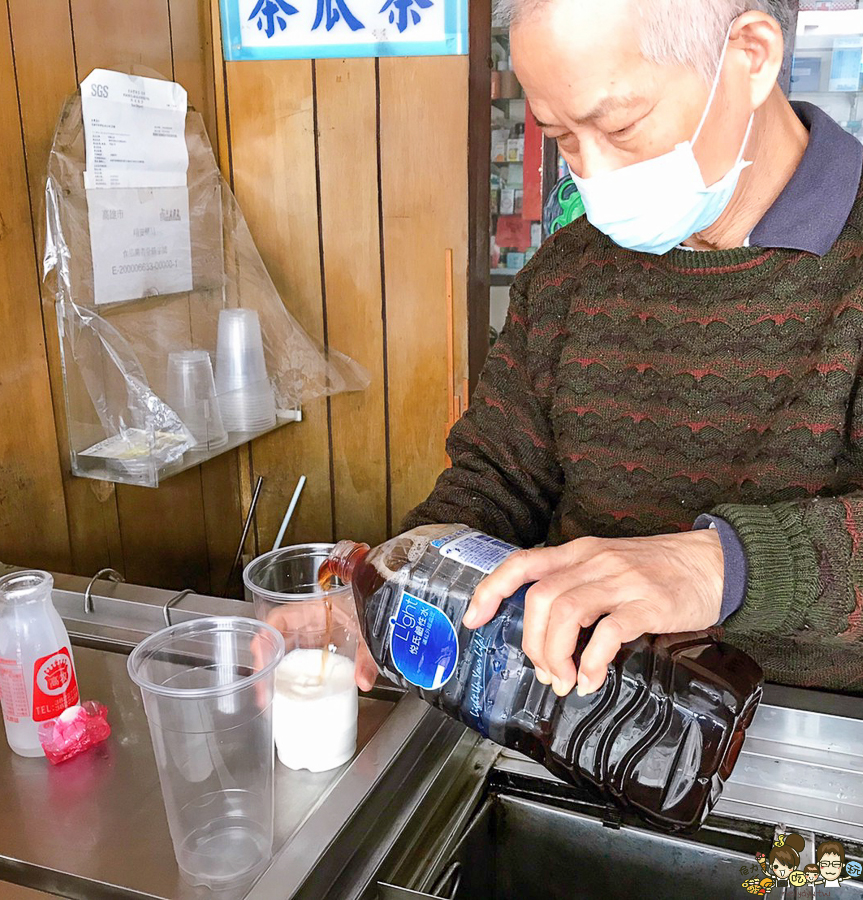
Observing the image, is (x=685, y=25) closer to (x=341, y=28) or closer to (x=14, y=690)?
(x=14, y=690)

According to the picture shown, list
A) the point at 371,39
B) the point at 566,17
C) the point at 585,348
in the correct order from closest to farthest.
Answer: the point at 566,17, the point at 585,348, the point at 371,39

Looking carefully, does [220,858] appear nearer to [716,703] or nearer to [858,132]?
[716,703]

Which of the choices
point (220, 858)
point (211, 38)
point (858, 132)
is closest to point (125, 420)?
point (211, 38)

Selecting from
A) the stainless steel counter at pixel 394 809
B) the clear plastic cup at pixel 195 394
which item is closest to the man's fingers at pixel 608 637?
the stainless steel counter at pixel 394 809

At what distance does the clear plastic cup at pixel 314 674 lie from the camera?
866mm

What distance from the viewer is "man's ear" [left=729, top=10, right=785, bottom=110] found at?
891 mm

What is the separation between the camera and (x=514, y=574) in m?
0.72

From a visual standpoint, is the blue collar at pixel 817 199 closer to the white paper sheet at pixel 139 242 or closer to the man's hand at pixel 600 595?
the man's hand at pixel 600 595

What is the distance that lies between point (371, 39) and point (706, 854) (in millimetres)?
1699

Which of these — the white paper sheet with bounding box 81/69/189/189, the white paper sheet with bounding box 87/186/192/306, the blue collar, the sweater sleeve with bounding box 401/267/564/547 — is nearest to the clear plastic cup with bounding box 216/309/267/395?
the white paper sheet with bounding box 87/186/192/306

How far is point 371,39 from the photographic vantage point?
6.35ft

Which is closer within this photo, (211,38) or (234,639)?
(234,639)

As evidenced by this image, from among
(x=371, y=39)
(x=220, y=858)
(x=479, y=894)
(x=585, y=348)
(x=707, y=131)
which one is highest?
(x=371, y=39)

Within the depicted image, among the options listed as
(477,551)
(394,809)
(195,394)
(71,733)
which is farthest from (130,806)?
(195,394)
